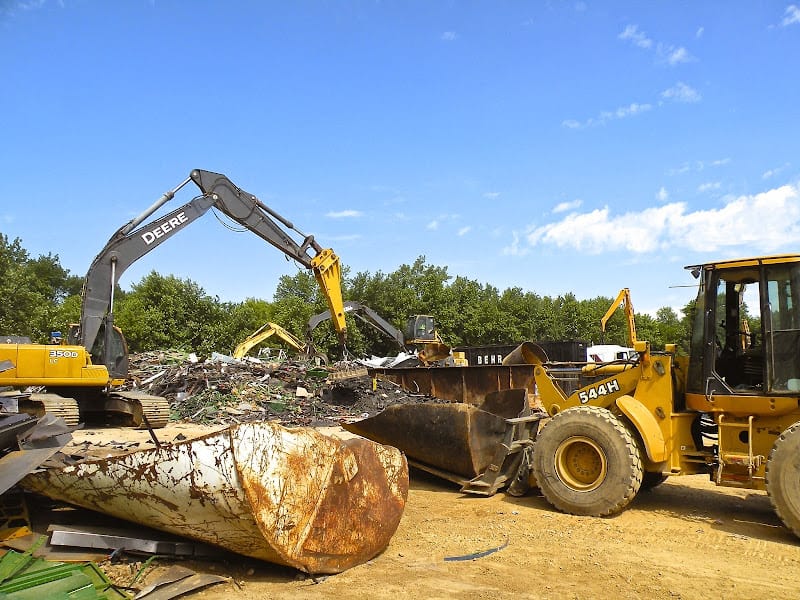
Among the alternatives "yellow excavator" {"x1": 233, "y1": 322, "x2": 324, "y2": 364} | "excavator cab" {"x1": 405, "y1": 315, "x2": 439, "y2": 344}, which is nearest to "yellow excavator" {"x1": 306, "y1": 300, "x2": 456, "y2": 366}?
"excavator cab" {"x1": 405, "y1": 315, "x2": 439, "y2": 344}

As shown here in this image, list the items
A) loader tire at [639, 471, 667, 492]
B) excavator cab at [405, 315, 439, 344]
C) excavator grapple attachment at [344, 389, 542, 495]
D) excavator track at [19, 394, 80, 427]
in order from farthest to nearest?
excavator cab at [405, 315, 439, 344]
excavator track at [19, 394, 80, 427]
excavator grapple attachment at [344, 389, 542, 495]
loader tire at [639, 471, 667, 492]

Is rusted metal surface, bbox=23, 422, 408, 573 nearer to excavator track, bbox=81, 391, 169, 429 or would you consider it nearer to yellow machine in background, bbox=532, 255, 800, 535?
yellow machine in background, bbox=532, 255, 800, 535

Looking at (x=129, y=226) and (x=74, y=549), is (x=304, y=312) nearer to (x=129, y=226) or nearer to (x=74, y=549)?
(x=129, y=226)

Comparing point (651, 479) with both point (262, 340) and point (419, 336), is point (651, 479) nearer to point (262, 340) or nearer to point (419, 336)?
point (419, 336)

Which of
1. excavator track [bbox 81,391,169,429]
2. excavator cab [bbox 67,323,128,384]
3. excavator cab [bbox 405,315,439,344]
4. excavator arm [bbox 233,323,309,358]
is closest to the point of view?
excavator track [bbox 81,391,169,429]

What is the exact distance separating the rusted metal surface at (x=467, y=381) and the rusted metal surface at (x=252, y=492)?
11946 millimetres

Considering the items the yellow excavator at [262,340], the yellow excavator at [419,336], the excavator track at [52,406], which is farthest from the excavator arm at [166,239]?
the yellow excavator at [262,340]

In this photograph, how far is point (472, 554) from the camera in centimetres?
511

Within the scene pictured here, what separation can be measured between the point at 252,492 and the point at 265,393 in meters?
12.6

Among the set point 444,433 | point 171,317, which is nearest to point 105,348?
point 444,433

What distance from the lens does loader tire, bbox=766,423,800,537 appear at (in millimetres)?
5328

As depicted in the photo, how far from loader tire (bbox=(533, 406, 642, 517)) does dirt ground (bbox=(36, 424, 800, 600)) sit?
21 centimetres

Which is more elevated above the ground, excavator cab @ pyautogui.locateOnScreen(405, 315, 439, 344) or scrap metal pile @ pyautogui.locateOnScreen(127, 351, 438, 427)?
excavator cab @ pyautogui.locateOnScreen(405, 315, 439, 344)

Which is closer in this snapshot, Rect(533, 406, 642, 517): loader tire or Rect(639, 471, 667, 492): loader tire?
Rect(533, 406, 642, 517): loader tire
